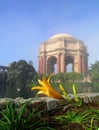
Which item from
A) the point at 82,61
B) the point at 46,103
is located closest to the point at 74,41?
the point at 82,61

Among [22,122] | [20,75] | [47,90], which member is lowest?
[22,122]

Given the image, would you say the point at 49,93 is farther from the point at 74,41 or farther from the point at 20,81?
the point at 74,41

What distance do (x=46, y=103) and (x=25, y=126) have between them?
0.99 m

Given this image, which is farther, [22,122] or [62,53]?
[62,53]

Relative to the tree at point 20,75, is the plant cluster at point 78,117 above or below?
below

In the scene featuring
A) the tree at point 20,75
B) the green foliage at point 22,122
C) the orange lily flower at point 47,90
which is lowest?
the green foliage at point 22,122

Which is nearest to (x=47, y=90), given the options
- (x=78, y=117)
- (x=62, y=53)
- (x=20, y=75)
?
(x=78, y=117)

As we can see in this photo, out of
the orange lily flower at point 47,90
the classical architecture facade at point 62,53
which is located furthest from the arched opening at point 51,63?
the orange lily flower at point 47,90

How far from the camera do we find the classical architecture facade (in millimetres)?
81244

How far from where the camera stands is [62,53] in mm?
81688

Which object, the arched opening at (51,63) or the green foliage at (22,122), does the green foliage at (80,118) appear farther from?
the arched opening at (51,63)

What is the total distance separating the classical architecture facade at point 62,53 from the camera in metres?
81.2

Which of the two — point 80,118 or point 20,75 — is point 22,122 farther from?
point 20,75

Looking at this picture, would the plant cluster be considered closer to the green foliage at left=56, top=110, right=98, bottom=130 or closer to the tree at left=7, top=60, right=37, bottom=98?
the green foliage at left=56, top=110, right=98, bottom=130
